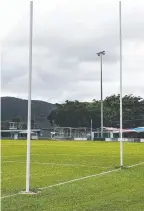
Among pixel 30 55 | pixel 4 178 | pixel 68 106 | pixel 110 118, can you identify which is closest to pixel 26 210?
pixel 30 55

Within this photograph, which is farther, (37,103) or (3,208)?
(37,103)

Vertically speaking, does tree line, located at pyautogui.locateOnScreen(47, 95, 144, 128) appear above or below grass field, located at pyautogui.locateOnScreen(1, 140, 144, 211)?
above

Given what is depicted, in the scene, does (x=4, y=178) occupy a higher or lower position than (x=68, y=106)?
lower

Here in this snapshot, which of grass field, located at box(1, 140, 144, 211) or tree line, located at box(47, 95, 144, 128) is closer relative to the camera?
grass field, located at box(1, 140, 144, 211)

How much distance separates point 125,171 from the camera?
19.7 meters

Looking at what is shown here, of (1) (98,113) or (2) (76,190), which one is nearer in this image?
(2) (76,190)

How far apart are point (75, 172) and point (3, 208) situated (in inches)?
360

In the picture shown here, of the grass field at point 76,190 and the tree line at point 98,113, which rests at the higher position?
the tree line at point 98,113

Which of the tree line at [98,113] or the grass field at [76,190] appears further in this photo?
the tree line at [98,113]

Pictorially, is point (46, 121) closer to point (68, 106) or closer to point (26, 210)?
point (68, 106)

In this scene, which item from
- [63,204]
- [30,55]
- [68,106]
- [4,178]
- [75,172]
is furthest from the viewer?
[68,106]

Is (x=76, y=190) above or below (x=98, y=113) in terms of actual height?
below

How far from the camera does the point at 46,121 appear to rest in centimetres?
14688

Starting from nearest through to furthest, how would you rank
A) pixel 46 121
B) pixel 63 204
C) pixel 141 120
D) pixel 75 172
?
1. pixel 63 204
2. pixel 75 172
3. pixel 141 120
4. pixel 46 121
